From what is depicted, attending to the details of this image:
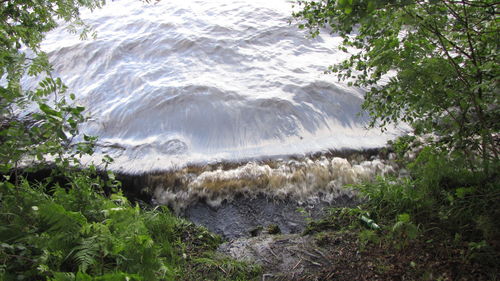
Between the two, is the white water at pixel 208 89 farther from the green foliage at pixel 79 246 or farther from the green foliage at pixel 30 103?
the green foliage at pixel 30 103

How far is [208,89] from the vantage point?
7625 mm

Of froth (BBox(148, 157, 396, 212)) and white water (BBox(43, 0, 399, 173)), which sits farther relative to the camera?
white water (BBox(43, 0, 399, 173))

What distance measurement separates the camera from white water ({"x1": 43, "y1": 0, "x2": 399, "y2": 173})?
21.1 feet

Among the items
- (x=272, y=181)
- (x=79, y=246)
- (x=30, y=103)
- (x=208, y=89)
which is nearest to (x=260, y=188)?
(x=272, y=181)

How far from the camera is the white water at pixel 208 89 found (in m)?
6.45

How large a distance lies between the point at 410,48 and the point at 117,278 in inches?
118

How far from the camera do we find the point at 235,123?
6.92m

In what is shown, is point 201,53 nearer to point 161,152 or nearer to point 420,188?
point 161,152

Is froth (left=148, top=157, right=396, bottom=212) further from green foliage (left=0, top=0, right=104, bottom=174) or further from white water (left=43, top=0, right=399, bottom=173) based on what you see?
green foliage (left=0, top=0, right=104, bottom=174)

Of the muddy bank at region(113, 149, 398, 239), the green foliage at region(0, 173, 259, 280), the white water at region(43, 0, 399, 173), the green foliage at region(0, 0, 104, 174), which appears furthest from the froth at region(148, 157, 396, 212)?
the green foliage at region(0, 0, 104, 174)

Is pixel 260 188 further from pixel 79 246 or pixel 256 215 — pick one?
pixel 79 246

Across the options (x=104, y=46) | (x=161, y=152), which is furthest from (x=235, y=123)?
(x=104, y=46)

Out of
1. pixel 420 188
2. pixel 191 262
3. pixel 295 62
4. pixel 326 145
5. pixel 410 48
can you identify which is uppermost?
pixel 410 48

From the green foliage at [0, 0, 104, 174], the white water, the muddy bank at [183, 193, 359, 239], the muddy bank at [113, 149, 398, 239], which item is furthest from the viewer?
the white water
